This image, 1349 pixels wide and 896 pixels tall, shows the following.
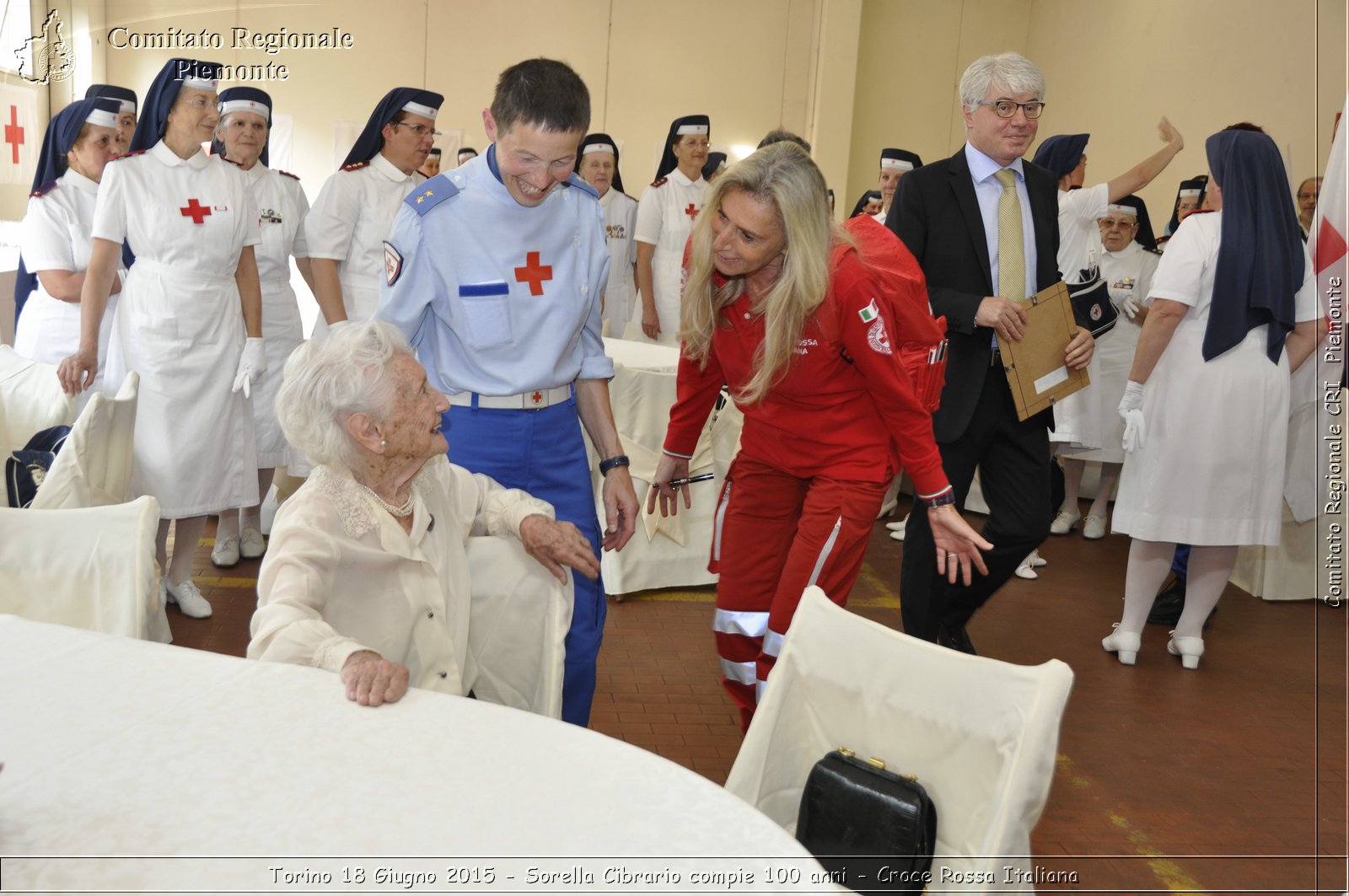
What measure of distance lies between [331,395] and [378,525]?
0.24 m

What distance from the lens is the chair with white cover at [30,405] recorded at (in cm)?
349

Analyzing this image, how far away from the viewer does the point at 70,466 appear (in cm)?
265

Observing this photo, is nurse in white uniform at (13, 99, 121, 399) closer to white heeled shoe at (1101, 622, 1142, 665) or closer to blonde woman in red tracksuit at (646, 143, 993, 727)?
blonde woman in red tracksuit at (646, 143, 993, 727)

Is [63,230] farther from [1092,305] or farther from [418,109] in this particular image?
[1092,305]

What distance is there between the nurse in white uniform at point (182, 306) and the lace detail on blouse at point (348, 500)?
89.6 inches

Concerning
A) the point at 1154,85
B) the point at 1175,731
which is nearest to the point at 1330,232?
the point at 1175,731

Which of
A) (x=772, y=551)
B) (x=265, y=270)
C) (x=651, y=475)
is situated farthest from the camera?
(x=265, y=270)

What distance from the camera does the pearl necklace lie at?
6.42 ft

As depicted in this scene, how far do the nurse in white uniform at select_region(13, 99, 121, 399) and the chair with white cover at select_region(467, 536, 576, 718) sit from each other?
9.71 ft

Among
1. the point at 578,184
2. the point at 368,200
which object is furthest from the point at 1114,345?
the point at 578,184

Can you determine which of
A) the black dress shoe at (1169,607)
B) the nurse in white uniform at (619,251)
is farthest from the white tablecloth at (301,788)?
the nurse in white uniform at (619,251)

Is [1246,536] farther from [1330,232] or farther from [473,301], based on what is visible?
[473,301]

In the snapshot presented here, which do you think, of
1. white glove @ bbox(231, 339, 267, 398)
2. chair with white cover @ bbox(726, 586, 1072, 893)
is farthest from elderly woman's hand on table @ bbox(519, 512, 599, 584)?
white glove @ bbox(231, 339, 267, 398)

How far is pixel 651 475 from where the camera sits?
4.43 metres
